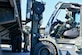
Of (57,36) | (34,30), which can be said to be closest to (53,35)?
(57,36)

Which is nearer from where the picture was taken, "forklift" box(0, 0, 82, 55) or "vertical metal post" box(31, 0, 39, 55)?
"forklift" box(0, 0, 82, 55)

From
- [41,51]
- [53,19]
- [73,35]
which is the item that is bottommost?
[41,51]

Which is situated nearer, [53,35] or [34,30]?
[53,35]

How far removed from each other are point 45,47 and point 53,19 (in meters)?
1.30

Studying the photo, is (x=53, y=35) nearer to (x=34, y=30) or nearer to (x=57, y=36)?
(x=57, y=36)

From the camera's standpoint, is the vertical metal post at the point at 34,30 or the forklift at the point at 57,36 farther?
the vertical metal post at the point at 34,30

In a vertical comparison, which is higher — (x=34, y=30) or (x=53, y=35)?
(x=34, y=30)

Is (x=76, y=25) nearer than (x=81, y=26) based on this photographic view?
No

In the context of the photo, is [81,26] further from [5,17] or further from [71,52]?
[5,17]

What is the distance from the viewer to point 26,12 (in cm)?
1184

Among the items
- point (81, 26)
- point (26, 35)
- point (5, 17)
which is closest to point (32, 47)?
point (81, 26)

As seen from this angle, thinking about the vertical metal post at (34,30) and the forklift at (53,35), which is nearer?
the forklift at (53,35)

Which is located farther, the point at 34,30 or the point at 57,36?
the point at 34,30

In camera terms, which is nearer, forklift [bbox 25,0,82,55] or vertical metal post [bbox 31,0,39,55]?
forklift [bbox 25,0,82,55]
